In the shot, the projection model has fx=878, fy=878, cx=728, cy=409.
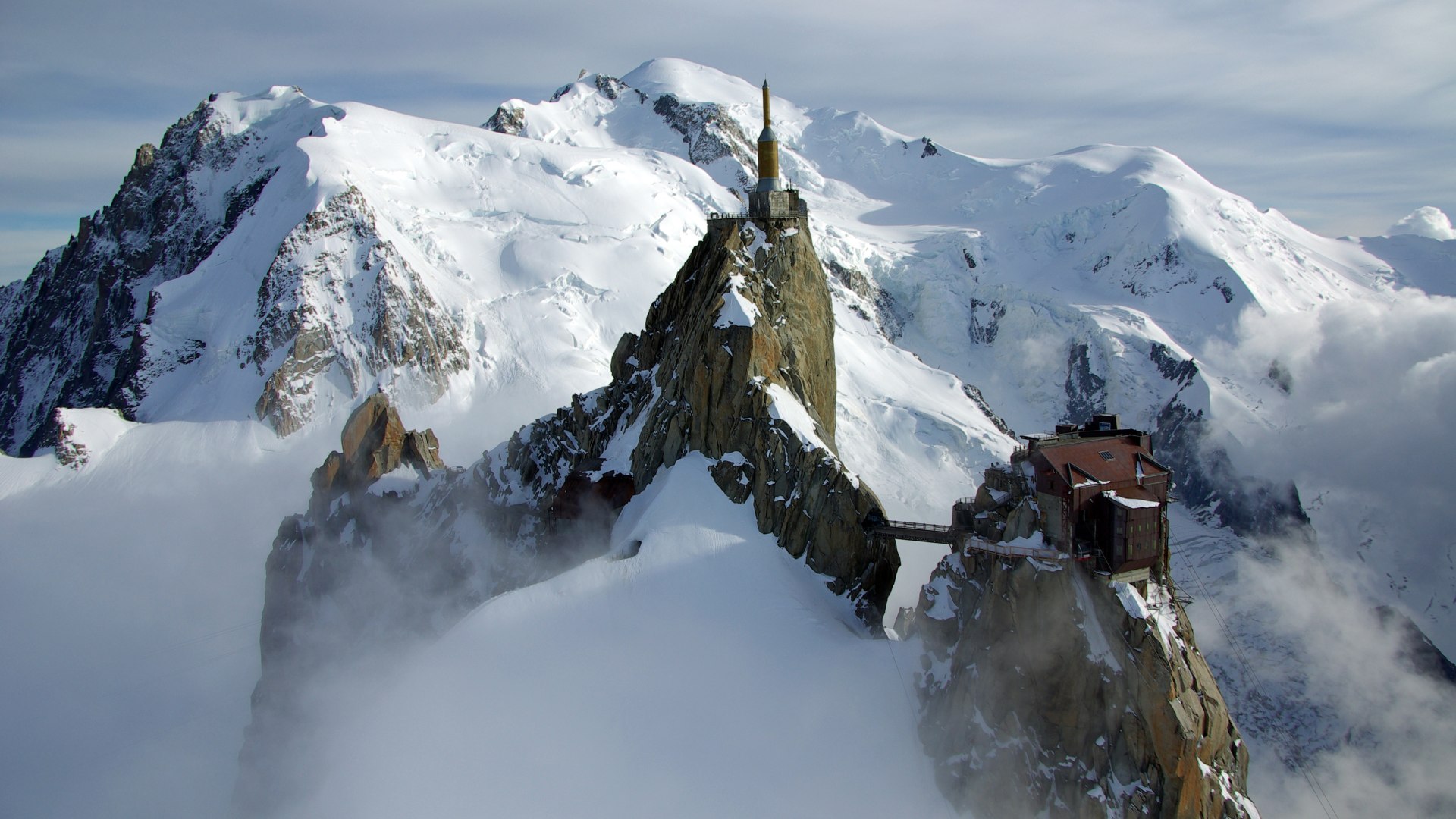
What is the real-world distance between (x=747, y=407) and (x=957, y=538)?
1398 cm

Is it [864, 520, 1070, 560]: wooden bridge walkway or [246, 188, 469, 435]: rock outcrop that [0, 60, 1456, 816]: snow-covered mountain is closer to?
[246, 188, 469, 435]: rock outcrop

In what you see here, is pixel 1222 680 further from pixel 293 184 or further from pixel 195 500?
pixel 293 184

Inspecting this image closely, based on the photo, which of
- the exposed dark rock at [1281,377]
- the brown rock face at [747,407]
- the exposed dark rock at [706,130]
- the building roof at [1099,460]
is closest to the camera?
the building roof at [1099,460]

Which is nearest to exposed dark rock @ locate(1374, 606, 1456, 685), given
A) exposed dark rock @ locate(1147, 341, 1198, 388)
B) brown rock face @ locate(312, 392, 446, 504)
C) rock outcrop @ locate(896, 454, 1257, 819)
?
exposed dark rock @ locate(1147, 341, 1198, 388)

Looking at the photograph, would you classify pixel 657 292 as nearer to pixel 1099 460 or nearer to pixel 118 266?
pixel 1099 460

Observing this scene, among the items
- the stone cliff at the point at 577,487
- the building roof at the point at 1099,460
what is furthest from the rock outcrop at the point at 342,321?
the building roof at the point at 1099,460

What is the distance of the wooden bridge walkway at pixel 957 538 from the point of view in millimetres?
37562

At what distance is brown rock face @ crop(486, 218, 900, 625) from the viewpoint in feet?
161

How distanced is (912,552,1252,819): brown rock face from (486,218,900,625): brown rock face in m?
9.86

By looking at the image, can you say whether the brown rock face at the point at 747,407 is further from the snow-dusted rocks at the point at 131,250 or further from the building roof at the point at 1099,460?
the snow-dusted rocks at the point at 131,250

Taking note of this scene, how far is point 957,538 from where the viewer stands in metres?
43.2

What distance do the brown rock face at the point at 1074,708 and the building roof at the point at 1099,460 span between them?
4096 mm

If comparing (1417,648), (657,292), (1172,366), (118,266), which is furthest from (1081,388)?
(118,266)

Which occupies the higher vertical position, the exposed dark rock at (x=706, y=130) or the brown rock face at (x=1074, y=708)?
the exposed dark rock at (x=706, y=130)
